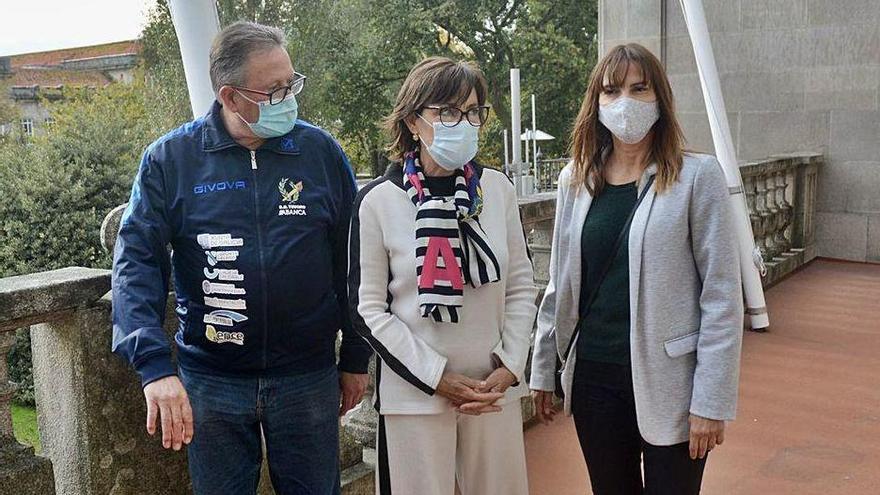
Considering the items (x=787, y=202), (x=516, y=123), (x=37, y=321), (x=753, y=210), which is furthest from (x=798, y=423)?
(x=516, y=123)

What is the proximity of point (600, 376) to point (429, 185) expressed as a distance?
68 centimetres

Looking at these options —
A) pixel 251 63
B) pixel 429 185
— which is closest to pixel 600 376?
pixel 429 185

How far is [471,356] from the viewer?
7.26ft

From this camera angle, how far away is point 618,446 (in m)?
2.32

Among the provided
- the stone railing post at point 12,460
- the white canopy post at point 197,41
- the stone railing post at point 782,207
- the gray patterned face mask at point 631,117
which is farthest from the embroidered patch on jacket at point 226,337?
the stone railing post at point 782,207

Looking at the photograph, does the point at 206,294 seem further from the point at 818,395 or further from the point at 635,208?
the point at 818,395

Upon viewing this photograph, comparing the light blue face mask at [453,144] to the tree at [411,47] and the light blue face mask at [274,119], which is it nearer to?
the light blue face mask at [274,119]

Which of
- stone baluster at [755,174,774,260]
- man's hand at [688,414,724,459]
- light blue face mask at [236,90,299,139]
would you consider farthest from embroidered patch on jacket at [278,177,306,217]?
stone baluster at [755,174,774,260]

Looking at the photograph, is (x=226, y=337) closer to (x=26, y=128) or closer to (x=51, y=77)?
(x=26, y=128)

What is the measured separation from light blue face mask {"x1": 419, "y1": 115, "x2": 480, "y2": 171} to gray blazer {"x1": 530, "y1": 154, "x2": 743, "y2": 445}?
459 millimetres

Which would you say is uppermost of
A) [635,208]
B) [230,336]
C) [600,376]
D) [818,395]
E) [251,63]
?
[251,63]

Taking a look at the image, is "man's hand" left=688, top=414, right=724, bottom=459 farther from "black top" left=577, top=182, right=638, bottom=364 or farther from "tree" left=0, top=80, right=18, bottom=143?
"tree" left=0, top=80, right=18, bottom=143

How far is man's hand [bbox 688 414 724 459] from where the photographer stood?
2.13 metres

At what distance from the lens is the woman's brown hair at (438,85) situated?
219 centimetres
